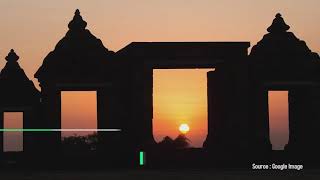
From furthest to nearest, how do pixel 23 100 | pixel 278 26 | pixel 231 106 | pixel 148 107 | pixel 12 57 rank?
pixel 12 57 < pixel 23 100 < pixel 278 26 < pixel 231 106 < pixel 148 107

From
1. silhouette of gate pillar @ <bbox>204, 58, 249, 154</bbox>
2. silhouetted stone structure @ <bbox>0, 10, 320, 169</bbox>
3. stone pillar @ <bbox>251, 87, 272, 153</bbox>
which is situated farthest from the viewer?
stone pillar @ <bbox>251, 87, 272, 153</bbox>

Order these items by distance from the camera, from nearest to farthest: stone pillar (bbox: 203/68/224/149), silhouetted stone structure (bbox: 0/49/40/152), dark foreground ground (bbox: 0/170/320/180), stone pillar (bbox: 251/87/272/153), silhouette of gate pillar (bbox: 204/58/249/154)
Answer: dark foreground ground (bbox: 0/170/320/180) → silhouette of gate pillar (bbox: 204/58/249/154) → stone pillar (bbox: 251/87/272/153) → stone pillar (bbox: 203/68/224/149) → silhouetted stone structure (bbox: 0/49/40/152)

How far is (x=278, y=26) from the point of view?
39.2 m

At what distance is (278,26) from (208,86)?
14.6 ft

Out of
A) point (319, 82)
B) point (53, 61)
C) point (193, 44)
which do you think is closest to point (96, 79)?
point (53, 61)

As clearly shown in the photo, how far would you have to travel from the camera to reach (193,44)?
36594 millimetres

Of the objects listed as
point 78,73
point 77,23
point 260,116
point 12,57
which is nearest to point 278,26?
point 260,116

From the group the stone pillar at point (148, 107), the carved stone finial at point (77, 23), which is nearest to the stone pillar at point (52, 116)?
the carved stone finial at point (77, 23)

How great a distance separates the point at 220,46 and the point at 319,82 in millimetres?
5521

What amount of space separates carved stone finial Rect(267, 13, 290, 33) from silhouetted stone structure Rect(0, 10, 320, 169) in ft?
0.15

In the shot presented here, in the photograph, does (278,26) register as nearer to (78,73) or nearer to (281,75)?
(281,75)

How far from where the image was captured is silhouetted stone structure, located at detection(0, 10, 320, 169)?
36625 mm

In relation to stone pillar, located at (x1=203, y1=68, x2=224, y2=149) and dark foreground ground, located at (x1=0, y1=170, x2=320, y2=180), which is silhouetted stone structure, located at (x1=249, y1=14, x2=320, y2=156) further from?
dark foreground ground, located at (x1=0, y1=170, x2=320, y2=180)

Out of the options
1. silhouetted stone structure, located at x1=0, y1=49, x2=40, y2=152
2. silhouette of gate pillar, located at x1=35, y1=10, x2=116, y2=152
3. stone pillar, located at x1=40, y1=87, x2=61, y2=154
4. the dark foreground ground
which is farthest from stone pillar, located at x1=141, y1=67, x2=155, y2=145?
silhouetted stone structure, located at x1=0, y1=49, x2=40, y2=152
